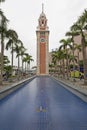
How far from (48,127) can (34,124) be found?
854 millimetres

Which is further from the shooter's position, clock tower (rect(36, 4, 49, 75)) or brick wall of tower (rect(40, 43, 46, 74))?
brick wall of tower (rect(40, 43, 46, 74))

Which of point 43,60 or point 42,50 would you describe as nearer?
point 43,60

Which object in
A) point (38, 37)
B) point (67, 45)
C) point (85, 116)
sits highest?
point (38, 37)

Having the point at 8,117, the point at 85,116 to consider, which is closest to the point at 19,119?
the point at 8,117

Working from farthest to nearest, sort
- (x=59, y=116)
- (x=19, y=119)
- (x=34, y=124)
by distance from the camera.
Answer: (x=59, y=116) < (x=19, y=119) < (x=34, y=124)

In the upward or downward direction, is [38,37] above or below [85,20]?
above

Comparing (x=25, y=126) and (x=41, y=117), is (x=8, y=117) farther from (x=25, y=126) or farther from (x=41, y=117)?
(x=25, y=126)

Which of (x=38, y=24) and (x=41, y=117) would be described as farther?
→ (x=38, y=24)

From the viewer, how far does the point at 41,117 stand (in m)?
11.9

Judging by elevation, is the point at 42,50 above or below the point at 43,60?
above

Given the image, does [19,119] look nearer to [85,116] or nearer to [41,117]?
[41,117]

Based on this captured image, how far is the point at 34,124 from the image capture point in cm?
1027

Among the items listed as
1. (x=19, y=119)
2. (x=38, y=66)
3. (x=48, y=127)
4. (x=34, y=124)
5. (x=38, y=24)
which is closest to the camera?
(x=48, y=127)

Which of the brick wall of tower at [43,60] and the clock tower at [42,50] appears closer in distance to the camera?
the clock tower at [42,50]
